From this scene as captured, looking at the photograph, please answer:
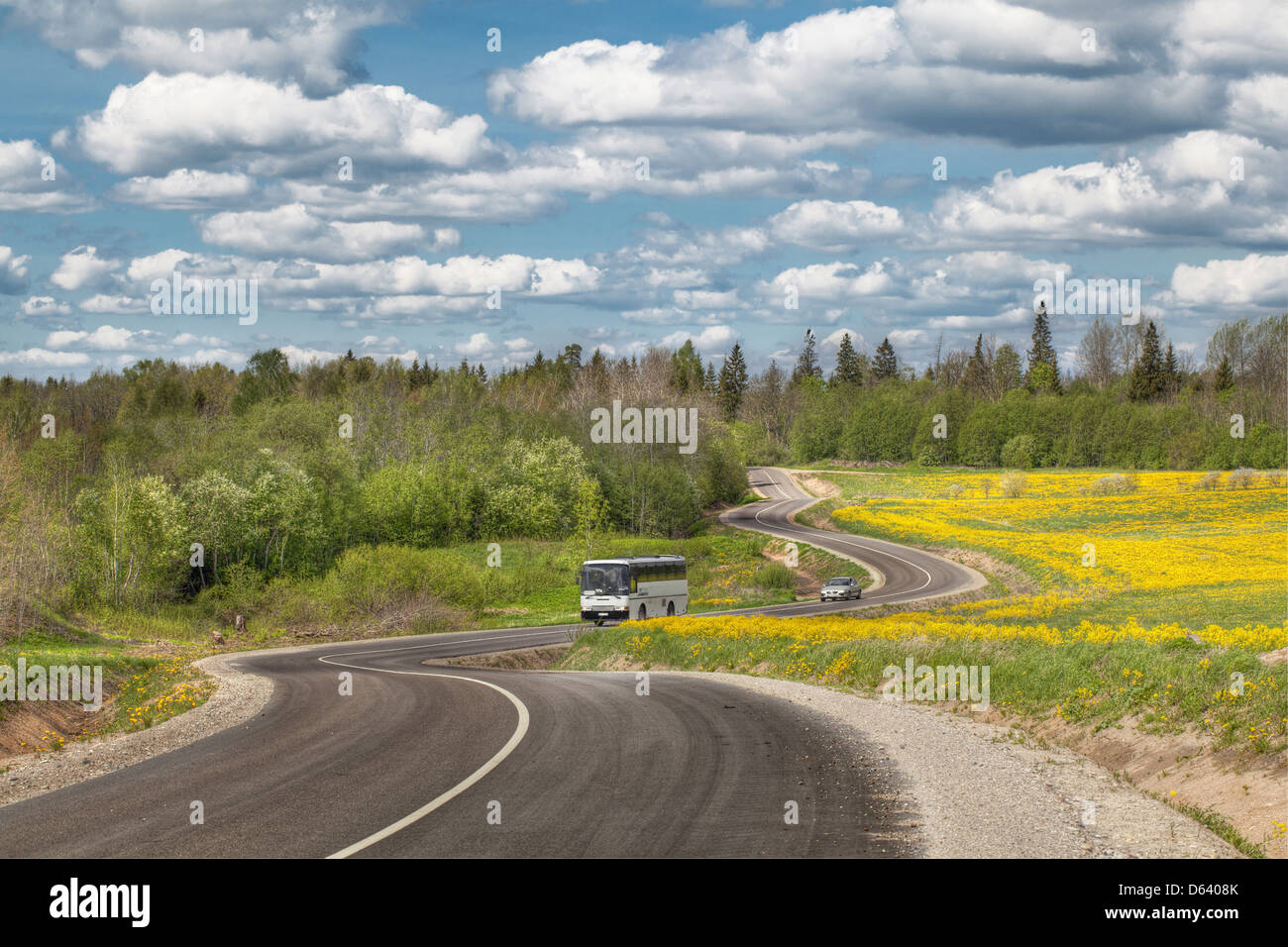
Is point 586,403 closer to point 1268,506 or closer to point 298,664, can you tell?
point 1268,506

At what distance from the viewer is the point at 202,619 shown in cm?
5019

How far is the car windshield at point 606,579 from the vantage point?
45.8m

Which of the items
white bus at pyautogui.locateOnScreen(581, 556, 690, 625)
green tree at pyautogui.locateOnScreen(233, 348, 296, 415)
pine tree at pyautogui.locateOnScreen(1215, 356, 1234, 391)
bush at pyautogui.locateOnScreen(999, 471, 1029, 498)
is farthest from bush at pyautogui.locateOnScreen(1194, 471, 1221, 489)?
green tree at pyautogui.locateOnScreen(233, 348, 296, 415)

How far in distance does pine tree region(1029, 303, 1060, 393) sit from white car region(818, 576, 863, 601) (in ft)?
401

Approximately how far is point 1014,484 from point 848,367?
9139cm

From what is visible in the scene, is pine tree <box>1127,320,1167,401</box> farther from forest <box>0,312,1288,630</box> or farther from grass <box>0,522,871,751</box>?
grass <box>0,522,871,751</box>

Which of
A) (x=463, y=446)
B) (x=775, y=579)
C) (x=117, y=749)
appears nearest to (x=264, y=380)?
(x=463, y=446)

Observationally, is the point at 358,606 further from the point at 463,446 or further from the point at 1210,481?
the point at 1210,481

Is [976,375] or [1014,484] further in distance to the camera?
[976,375]

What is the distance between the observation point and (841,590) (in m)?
58.6

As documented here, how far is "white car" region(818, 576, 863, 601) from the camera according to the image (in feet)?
192

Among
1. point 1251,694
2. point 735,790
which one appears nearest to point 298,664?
point 735,790

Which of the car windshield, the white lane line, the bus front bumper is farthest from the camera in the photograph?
the bus front bumper
